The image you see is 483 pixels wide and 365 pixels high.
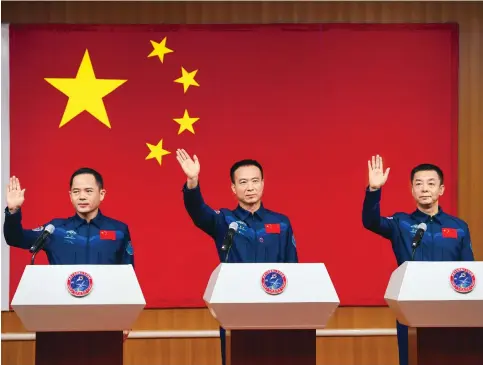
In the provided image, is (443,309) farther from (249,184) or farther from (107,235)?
(107,235)

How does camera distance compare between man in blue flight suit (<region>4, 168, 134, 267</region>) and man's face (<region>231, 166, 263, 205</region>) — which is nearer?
man in blue flight suit (<region>4, 168, 134, 267</region>)

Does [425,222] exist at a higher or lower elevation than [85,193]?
lower

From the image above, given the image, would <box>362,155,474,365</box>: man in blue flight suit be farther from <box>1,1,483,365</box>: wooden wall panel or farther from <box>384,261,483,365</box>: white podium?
<box>1,1,483,365</box>: wooden wall panel

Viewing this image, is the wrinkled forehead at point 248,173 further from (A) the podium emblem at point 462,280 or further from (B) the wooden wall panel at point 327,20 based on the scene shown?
(B) the wooden wall panel at point 327,20

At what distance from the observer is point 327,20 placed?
593cm

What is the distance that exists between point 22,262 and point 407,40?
2.78 metres

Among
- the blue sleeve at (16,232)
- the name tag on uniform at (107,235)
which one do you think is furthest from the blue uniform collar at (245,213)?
the blue sleeve at (16,232)

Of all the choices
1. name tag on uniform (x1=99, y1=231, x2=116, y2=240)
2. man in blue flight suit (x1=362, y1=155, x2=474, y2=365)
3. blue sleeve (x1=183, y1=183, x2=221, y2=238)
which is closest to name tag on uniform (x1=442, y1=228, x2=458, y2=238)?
man in blue flight suit (x1=362, y1=155, x2=474, y2=365)

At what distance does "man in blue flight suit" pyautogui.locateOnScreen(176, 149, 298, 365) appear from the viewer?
14.9 ft

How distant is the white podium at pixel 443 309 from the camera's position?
3.71 metres

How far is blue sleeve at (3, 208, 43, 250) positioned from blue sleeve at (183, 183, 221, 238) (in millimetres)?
770

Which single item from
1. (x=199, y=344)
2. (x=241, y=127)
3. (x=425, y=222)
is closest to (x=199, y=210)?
(x=425, y=222)

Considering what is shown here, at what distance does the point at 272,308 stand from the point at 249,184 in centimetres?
105

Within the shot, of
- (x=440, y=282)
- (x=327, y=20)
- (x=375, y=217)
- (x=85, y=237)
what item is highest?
(x=327, y=20)
